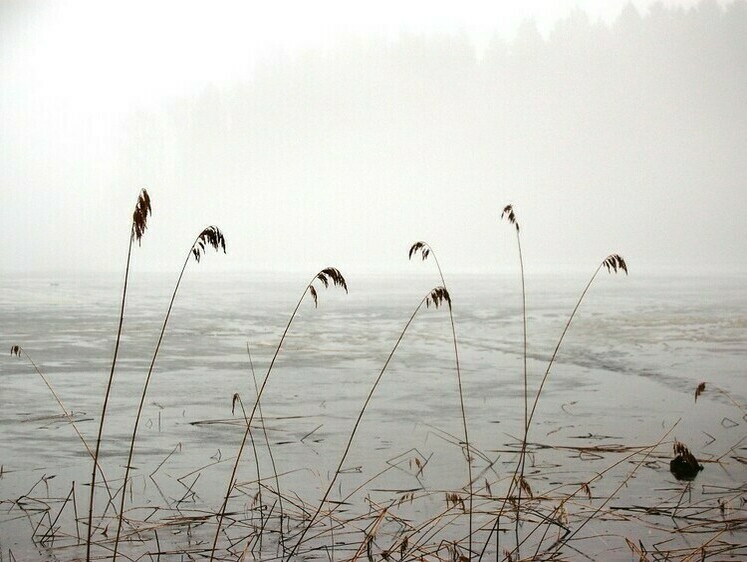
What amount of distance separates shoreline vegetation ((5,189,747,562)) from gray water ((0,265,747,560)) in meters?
0.02

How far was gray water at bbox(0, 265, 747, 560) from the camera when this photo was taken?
9.67 feet

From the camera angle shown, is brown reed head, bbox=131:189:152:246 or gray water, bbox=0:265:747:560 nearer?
brown reed head, bbox=131:189:152:246

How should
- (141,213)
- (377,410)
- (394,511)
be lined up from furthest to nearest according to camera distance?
(377,410), (394,511), (141,213)

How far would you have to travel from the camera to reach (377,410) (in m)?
4.70

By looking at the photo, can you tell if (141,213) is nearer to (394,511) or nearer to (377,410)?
(394,511)

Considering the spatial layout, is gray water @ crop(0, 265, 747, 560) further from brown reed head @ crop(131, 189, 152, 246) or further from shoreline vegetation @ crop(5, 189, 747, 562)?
brown reed head @ crop(131, 189, 152, 246)

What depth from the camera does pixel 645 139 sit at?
3120 inches

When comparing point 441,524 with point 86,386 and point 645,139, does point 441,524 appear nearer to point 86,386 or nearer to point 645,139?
point 86,386

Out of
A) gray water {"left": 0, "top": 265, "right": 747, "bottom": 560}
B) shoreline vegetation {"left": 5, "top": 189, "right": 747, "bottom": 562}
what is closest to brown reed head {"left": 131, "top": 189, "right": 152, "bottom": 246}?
shoreline vegetation {"left": 5, "top": 189, "right": 747, "bottom": 562}

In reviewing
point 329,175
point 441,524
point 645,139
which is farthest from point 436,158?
point 441,524

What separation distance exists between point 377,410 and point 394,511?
6.23 feet

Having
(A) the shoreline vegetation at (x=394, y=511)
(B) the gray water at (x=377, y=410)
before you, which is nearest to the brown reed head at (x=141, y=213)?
(A) the shoreline vegetation at (x=394, y=511)

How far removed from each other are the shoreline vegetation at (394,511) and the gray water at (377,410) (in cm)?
2

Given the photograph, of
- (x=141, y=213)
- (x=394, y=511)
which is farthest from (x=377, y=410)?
(x=141, y=213)
